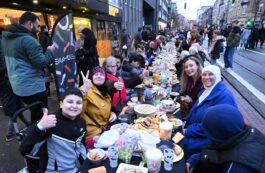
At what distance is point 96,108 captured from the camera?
2.84 meters

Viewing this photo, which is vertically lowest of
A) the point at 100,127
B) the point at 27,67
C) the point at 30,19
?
the point at 100,127

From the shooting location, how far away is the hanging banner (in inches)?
154

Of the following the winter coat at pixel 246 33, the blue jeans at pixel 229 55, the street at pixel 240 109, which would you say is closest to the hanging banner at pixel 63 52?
the street at pixel 240 109

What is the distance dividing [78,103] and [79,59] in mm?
3666

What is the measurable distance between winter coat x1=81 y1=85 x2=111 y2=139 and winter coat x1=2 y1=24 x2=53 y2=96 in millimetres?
1024

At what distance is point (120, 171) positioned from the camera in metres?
1.82

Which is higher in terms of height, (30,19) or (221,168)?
(30,19)

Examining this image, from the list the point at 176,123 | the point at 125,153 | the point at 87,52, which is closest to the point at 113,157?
the point at 125,153

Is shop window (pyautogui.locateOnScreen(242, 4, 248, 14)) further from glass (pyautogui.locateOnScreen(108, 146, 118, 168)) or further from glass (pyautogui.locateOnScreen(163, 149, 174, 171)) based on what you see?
glass (pyautogui.locateOnScreen(108, 146, 118, 168))

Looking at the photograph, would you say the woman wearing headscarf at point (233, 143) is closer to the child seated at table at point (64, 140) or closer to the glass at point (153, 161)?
the glass at point (153, 161)

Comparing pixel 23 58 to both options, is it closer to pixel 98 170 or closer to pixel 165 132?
pixel 98 170

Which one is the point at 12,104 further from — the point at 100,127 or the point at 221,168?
the point at 221,168

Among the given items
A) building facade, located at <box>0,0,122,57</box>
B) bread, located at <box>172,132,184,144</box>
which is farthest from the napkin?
building facade, located at <box>0,0,122,57</box>

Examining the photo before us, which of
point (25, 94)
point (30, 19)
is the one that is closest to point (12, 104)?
point (25, 94)
